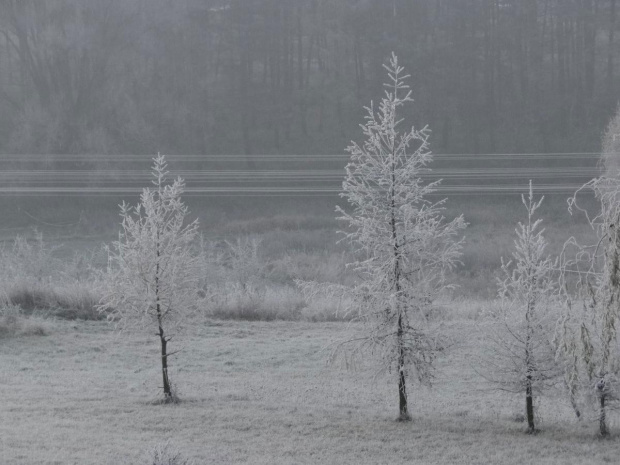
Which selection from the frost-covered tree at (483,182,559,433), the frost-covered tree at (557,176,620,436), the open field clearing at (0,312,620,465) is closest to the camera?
the frost-covered tree at (557,176,620,436)

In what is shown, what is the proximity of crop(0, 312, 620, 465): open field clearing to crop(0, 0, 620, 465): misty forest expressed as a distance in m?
0.09

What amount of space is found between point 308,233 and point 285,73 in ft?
60.0

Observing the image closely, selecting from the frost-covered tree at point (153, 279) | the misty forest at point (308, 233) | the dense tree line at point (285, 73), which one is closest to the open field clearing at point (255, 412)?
the misty forest at point (308, 233)

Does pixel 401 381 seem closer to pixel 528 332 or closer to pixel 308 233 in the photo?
pixel 528 332

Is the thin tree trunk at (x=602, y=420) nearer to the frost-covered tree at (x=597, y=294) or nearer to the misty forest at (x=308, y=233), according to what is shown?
the misty forest at (x=308, y=233)

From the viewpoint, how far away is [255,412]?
1555cm

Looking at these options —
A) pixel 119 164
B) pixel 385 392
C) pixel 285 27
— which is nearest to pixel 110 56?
pixel 119 164

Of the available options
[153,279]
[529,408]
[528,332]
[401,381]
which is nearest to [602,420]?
[529,408]

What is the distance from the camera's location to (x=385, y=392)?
17984 mm

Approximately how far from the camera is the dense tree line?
57.4 m

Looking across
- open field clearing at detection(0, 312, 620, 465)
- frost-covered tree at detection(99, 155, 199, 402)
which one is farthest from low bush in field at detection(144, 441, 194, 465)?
frost-covered tree at detection(99, 155, 199, 402)

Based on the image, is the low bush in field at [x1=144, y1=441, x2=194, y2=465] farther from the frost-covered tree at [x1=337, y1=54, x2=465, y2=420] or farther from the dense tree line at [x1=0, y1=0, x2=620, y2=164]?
the dense tree line at [x1=0, y1=0, x2=620, y2=164]

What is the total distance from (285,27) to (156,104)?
449 inches

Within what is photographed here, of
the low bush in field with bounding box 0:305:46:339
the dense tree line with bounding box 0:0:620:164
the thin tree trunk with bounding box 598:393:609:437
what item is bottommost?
the thin tree trunk with bounding box 598:393:609:437
